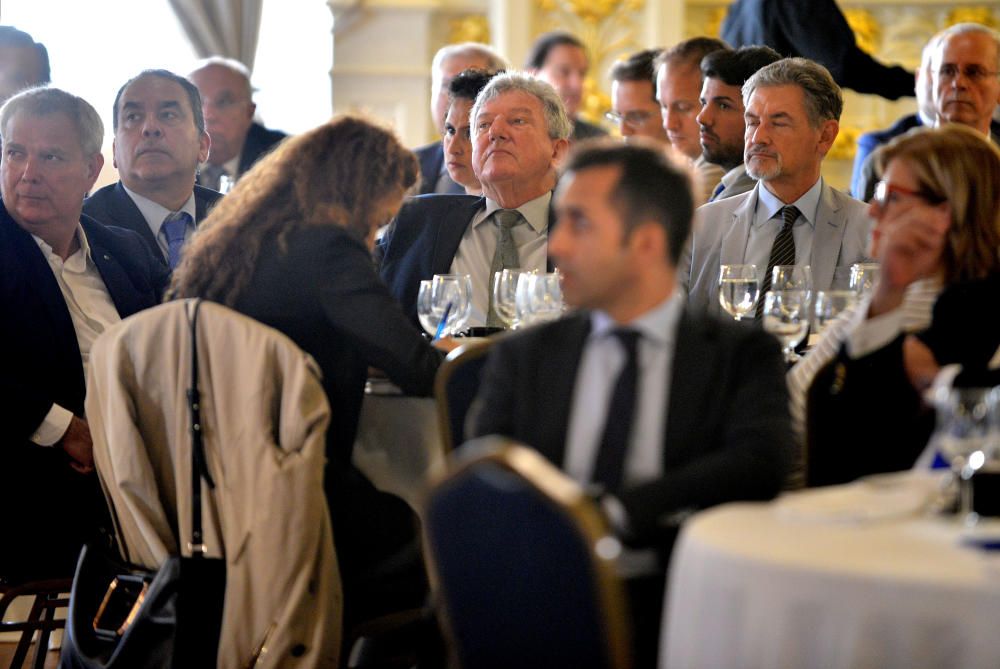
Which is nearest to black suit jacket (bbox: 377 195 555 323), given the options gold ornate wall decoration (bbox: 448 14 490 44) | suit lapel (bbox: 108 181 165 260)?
suit lapel (bbox: 108 181 165 260)

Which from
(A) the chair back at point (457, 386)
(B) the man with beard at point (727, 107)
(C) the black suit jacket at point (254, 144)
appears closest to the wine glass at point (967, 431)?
(A) the chair back at point (457, 386)

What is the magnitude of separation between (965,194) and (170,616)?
1671 mm

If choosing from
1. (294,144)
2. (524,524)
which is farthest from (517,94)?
(524,524)

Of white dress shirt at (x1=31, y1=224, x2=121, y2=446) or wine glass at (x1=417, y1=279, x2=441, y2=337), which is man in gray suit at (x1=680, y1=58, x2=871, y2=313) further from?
white dress shirt at (x1=31, y1=224, x2=121, y2=446)

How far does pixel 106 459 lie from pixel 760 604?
63.3 inches

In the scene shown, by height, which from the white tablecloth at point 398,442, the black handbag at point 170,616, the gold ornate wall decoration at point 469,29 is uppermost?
the gold ornate wall decoration at point 469,29

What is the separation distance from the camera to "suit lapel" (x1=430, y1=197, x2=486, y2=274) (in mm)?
3924

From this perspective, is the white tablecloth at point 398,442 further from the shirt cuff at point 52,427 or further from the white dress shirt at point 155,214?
the white dress shirt at point 155,214

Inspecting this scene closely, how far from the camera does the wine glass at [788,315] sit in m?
3.06

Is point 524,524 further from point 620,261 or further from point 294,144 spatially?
point 294,144

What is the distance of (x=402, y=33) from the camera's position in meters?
7.61

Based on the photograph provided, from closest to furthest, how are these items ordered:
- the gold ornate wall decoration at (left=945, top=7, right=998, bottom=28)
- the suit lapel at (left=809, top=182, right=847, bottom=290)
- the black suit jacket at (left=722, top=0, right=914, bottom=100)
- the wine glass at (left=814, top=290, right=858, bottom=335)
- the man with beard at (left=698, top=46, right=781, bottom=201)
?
1. the wine glass at (left=814, top=290, right=858, bottom=335)
2. the suit lapel at (left=809, top=182, right=847, bottom=290)
3. the man with beard at (left=698, top=46, right=781, bottom=201)
4. the black suit jacket at (left=722, top=0, right=914, bottom=100)
5. the gold ornate wall decoration at (left=945, top=7, right=998, bottom=28)

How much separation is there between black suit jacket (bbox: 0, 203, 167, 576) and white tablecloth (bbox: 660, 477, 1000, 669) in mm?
1821

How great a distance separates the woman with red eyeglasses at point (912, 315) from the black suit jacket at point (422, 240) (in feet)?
5.14
